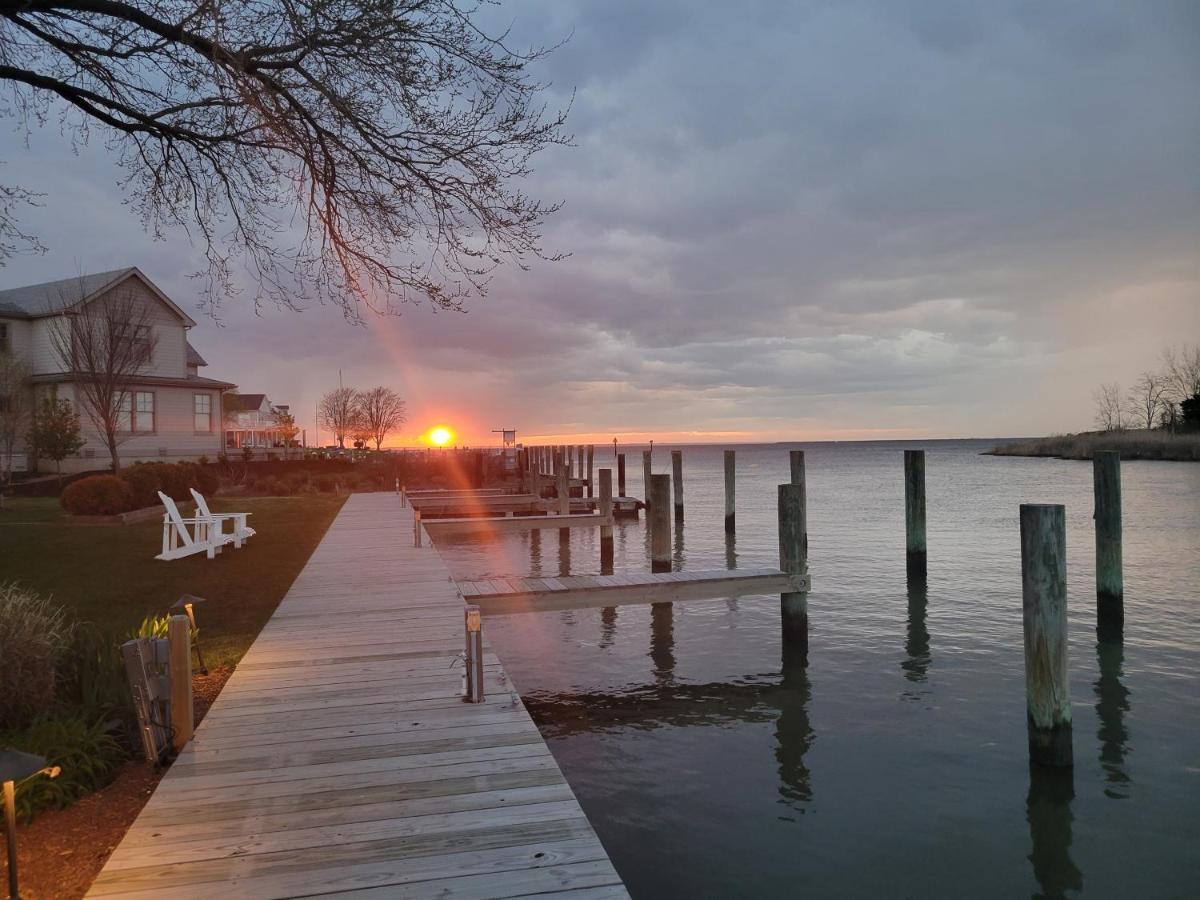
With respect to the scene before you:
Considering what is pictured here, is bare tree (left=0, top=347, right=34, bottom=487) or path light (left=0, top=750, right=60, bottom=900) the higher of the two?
bare tree (left=0, top=347, right=34, bottom=487)

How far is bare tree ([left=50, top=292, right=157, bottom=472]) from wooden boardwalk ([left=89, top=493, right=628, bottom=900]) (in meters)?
25.1

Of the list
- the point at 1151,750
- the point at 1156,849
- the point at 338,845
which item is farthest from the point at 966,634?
the point at 338,845

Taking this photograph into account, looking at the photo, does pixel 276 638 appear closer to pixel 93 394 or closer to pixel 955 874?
pixel 955 874

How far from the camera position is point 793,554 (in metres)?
11.0

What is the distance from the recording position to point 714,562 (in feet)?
69.9

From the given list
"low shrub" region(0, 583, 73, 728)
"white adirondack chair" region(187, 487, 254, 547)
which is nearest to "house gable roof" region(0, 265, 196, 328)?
"white adirondack chair" region(187, 487, 254, 547)

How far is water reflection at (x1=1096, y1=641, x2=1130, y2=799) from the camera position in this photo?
746cm

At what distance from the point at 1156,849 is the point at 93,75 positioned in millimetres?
11698

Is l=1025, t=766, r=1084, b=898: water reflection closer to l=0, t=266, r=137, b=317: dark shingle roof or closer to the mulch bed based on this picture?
the mulch bed

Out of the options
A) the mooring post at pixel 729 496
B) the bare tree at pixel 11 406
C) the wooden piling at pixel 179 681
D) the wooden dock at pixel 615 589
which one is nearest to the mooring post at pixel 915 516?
the wooden dock at pixel 615 589

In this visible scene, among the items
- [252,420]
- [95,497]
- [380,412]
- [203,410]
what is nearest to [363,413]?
[380,412]

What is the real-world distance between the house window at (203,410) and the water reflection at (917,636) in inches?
1253

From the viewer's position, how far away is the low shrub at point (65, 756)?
4.76 metres

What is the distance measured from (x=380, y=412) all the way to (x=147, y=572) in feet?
268
